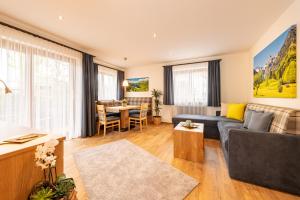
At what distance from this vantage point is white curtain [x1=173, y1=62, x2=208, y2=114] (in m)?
4.71

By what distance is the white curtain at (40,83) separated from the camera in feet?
7.80

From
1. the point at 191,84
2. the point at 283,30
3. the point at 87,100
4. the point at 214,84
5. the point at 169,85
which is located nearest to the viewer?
the point at 283,30

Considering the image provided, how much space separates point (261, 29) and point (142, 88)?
435 centimetres

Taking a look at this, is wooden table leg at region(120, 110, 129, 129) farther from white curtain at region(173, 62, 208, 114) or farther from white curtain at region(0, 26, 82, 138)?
white curtain at region(173, 62, 208, 114)

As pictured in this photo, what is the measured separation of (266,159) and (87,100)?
3985 mm

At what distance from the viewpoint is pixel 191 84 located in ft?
16.1

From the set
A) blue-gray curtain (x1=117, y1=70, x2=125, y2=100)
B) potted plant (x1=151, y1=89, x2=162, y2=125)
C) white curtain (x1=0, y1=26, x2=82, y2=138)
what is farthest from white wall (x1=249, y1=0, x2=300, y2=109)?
blue-gray curtain (x1=117, y1=70, x2=125, y2=100)

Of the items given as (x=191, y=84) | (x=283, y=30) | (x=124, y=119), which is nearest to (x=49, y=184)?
(x=124, y=119)

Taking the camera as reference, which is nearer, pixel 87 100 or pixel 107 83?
pixel 87 100

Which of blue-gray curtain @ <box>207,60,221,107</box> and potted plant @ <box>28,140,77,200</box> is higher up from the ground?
blue-gray curtain @ <box>207,60,221,107</box>

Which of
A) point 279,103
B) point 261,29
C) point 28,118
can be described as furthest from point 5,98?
point 261,29

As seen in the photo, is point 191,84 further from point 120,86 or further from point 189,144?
point 120,86

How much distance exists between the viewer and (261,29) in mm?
2766

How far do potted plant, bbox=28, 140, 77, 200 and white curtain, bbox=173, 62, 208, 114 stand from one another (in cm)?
456
